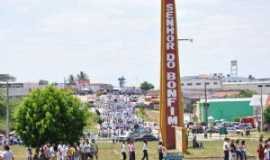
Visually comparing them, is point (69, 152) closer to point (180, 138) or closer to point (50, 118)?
point (50, 118)

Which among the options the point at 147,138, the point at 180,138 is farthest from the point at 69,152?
the point at 147,138

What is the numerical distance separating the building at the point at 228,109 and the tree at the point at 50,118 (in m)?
84.5

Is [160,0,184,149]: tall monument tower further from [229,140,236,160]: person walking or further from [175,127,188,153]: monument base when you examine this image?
[229,140,236,160]: person walking

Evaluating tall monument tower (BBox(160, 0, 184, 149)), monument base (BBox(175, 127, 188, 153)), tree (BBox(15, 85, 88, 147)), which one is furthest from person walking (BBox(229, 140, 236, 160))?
tall monument tower (BBox(160, 0, 184, 149))

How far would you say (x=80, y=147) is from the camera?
40906 mm

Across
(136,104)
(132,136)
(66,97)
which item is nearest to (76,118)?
(66,97)

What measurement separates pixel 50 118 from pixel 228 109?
305 feet

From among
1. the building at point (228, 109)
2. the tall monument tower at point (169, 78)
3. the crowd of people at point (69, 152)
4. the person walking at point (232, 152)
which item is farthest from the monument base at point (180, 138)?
the building at point (228, 109)

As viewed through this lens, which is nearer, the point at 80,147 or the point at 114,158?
the point at 80,147

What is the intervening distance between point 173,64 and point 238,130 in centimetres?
4232

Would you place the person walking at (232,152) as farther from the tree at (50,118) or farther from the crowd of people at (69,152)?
the tree at (50,118)

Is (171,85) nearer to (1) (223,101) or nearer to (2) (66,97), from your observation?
(2) (66,97)

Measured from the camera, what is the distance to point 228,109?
451 ft

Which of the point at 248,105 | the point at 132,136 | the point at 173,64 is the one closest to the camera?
the point at 173,64
